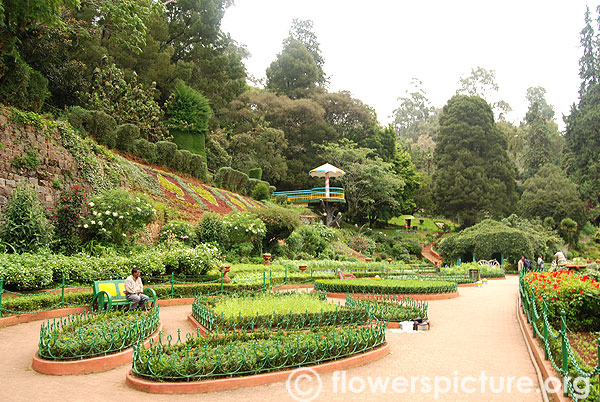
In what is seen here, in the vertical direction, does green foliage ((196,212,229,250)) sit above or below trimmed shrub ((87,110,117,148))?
below

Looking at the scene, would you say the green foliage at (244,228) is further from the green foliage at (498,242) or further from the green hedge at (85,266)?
the green foliage at (498,242)

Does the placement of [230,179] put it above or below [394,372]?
above

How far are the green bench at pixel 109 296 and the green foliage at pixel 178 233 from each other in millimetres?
8688

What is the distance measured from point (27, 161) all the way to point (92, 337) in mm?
11126

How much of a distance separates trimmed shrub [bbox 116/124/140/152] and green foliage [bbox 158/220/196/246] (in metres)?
7.13

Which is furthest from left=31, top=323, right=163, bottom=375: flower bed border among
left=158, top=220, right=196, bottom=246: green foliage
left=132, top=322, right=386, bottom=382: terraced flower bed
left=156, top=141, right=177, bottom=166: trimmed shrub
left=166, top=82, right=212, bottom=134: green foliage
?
left=166, top=82, right=212, bottom=134: green foliage

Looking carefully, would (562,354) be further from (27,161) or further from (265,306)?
(27,161)

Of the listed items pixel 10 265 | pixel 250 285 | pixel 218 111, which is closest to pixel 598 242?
pixel 218 111

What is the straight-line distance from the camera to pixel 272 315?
808 cm

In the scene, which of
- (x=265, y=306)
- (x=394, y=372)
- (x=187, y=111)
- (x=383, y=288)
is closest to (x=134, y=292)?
(x=265, y=306)

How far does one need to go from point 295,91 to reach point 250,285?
36.3 metres

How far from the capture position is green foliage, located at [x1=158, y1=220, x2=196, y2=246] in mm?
19000

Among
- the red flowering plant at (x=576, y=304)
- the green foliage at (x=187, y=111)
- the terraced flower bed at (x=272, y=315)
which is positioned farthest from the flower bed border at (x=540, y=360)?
the green foliage at (x=187, y=111)

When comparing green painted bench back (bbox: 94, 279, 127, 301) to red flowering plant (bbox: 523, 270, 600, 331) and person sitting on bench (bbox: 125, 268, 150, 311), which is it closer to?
person sitting on bench (bbox: 125, 268, 150, 311)
